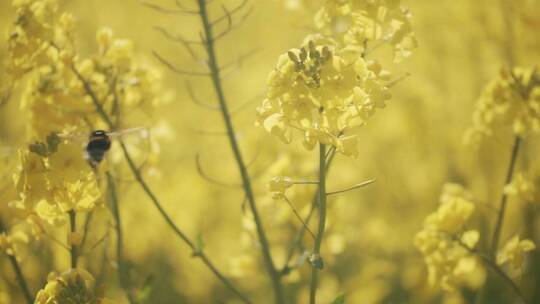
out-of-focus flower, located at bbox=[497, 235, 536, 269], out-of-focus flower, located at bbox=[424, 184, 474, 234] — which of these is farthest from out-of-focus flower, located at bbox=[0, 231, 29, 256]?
out-of-focus flower, located at bbox=[497, 235, 536, 269]

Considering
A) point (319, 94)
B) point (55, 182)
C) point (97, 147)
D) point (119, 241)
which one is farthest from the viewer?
point (119, 241)

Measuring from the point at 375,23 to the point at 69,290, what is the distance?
115 centimetres

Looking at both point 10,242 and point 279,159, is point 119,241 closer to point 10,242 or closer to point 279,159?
point 10,242

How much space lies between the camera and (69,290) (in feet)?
6.20

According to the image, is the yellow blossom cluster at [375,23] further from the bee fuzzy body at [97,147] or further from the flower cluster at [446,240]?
the bee fuzzy body at [97,147]

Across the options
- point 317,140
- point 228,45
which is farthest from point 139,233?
point 228,45

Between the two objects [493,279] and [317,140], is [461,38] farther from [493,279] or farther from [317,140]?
[317,140]

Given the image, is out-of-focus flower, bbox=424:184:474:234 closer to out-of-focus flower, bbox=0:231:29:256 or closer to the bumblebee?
the bumblebee

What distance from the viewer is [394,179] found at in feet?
14.7

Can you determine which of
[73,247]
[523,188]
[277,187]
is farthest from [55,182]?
[523,188]

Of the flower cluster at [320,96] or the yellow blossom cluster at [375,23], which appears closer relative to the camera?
the flower cluster at [320,96]

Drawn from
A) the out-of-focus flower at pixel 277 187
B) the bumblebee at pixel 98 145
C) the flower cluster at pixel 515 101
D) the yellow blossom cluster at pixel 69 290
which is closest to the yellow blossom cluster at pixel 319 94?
the out-of-focus flower at pixel 277 187

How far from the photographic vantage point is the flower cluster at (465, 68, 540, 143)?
7.52ft

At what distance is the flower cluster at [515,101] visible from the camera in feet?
7.52
